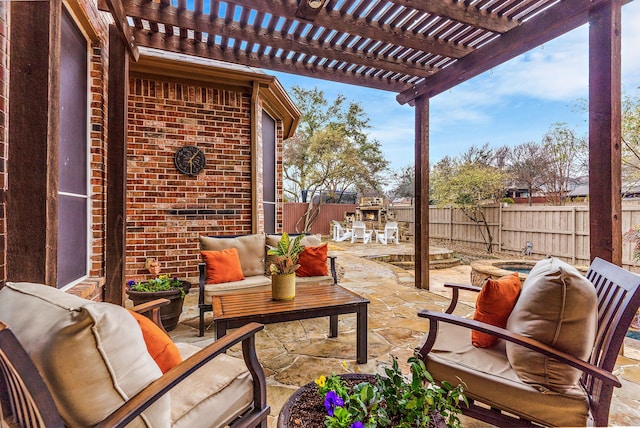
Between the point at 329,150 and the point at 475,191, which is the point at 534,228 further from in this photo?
the point at 329,150

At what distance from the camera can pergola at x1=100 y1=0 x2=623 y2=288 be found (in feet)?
7.64

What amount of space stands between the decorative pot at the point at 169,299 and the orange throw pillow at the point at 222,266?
0.33 meters

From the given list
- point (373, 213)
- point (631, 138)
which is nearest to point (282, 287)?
point (631, 138)

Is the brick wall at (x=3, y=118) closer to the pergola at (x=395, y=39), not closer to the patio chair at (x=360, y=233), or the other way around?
the pergola at (x=395, y=39)

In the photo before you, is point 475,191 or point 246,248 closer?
point 246,248

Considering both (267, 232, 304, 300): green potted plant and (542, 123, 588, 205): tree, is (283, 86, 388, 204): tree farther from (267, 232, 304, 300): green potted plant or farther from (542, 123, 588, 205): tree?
(267, 232, 304, 300): green potted plant

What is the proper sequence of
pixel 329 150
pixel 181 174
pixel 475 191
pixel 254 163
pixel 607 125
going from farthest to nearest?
pixel 329 150 < pixel 475 191 < pixel 254 163 < pixel 181 174 < pixel 607 125

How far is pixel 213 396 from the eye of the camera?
4.20ft

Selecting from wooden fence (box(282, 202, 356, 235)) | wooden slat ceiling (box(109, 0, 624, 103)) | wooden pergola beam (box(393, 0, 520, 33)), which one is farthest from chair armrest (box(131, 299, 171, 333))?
wooden fence (box(282, 202, 356, 235))

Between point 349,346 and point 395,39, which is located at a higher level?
point 395,39

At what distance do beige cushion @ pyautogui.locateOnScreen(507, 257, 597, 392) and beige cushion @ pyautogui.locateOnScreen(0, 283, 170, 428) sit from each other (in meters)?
1.53

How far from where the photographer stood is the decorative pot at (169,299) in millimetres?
2873

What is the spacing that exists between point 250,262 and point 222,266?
15.9 inches

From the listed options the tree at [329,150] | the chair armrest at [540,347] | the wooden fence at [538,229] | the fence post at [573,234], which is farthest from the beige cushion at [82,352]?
the tree at [329,150]
